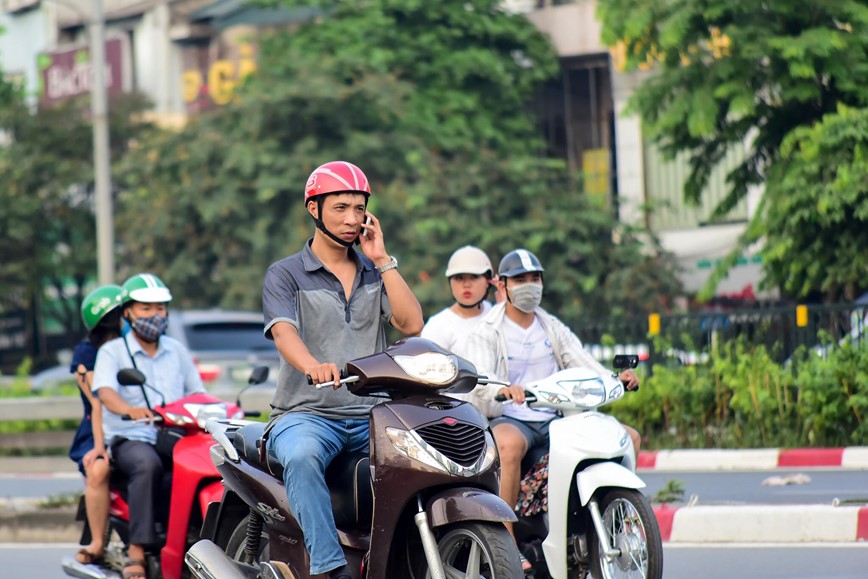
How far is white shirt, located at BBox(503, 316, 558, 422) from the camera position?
6.88m

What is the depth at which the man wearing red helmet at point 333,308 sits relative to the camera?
17.3ft

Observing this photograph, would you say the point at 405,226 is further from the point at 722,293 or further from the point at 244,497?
the point at 244,497

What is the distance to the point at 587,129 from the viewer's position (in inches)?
1114

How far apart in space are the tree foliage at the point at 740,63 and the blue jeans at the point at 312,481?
1070cm

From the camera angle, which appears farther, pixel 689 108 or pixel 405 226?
pixel 405 226

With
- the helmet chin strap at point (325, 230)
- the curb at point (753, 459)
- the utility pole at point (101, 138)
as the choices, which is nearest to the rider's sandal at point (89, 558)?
the helmet chin strap at point (325, 230)

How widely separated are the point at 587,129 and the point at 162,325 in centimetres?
2167

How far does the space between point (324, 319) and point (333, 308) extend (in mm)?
51

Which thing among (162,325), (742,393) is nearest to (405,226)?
(742,393)

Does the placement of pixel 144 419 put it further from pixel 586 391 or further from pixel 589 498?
pixel 589 498

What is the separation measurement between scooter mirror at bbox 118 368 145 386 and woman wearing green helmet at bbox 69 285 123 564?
61 centimetres

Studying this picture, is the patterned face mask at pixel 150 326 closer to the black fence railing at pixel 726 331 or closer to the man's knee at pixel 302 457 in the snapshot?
the man's knee at pixel 302 457

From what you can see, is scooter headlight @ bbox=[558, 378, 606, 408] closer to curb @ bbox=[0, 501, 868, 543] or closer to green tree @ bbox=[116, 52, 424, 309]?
curb @ bbox=[0, 501, 868, 543]

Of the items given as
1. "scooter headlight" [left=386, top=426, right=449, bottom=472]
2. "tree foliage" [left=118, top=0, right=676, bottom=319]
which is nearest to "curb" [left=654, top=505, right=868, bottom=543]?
"scooter headlight" [left=386, top=426, right=449, bottom=472]
